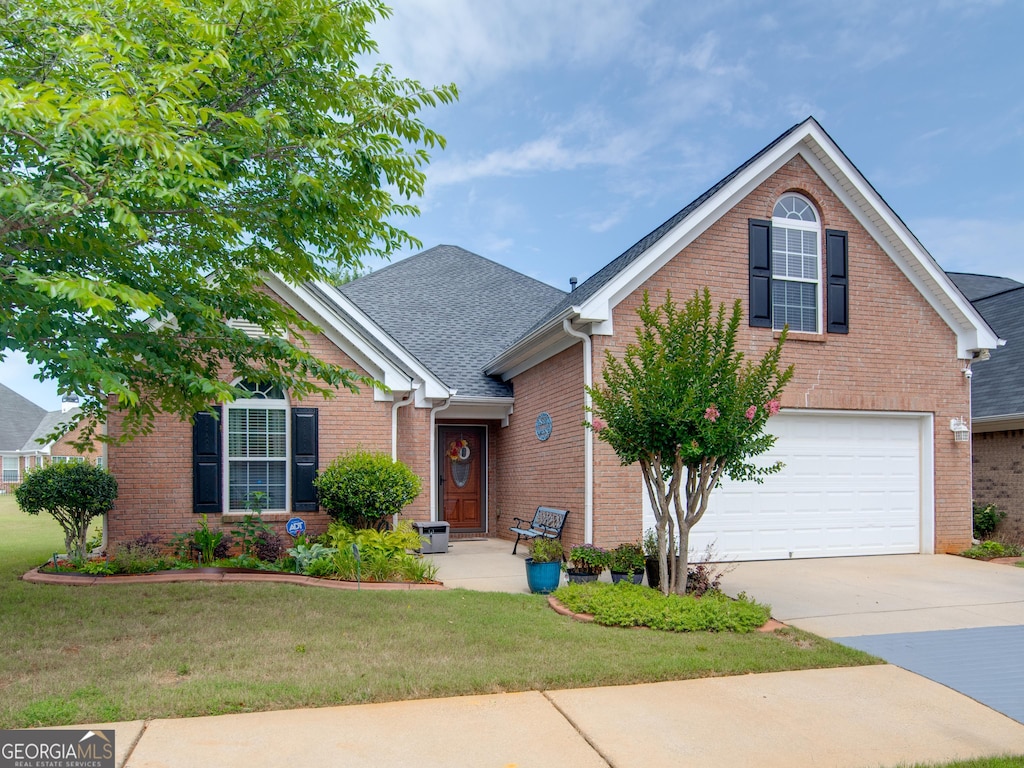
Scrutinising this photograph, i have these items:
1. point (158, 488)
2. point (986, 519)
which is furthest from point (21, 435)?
point (986, 519)

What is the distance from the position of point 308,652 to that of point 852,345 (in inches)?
389

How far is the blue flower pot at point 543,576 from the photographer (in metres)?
8.38

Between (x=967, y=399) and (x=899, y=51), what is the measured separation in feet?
21.2

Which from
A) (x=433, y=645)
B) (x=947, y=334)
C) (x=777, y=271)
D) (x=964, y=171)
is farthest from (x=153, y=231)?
(x=964, y=171)

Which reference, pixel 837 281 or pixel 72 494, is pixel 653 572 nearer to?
pixel 837 281

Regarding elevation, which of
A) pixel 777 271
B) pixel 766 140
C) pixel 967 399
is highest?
pixel 766 140

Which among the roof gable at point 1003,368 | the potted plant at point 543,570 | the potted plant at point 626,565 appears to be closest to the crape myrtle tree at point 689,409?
the potted plant at point 626,565

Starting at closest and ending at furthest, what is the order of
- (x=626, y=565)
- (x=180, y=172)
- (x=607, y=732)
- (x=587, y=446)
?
1. (x=607, y=732)
2. (x=180, y=172)
3. (x=626, y=565)
4. (x=587, y=446)

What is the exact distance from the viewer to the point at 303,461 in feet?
37.0

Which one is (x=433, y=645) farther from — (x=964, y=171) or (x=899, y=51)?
(x=964, y=171)

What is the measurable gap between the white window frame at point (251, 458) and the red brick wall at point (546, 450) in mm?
4368

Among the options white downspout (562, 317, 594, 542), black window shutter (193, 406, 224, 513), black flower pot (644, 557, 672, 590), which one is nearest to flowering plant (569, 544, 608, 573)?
black flower pot (644, 557, 672, 590)

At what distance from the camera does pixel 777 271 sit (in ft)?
37.7

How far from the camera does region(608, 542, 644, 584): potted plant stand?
8.55 m
